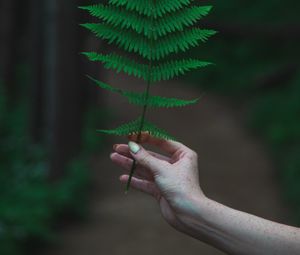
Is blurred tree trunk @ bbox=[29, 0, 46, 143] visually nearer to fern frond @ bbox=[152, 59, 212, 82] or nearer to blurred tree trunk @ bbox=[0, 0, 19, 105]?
blurred tree trunk @ bbox=[0, 0, 19, 105]

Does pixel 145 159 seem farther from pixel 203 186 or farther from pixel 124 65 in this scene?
pixel 203 186

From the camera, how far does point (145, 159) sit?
2.24m

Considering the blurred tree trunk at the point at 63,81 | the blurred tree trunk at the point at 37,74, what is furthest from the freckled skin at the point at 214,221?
the blurred tree trunk at the point at 37,74

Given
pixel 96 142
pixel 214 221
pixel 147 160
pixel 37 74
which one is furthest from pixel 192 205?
pixel 96 142

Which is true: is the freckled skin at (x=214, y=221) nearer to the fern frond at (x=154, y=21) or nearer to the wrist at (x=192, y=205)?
the wrist at (x=192, y=205)

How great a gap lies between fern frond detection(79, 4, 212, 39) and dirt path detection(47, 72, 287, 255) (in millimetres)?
5003

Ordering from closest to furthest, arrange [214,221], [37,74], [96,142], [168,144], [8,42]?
[214,221]
[168,144]
[37,74]
[96,142]
[8,42]

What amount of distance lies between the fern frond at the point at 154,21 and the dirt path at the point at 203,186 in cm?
500

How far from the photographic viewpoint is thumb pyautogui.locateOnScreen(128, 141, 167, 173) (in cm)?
222

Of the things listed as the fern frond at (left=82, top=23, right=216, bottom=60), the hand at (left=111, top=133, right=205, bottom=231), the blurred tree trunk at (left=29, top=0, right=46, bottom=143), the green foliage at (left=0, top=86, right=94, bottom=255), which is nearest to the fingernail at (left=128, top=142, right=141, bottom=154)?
the hand at (left=111, top=133, right=205, bottom=231)

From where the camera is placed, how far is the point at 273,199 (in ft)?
27.2

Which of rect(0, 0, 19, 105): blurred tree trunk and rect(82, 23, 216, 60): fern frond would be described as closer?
rect(82, 23, 216, 60): fern frond

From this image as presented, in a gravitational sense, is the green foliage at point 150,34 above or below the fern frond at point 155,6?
below

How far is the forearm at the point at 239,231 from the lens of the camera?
86.7 inches
